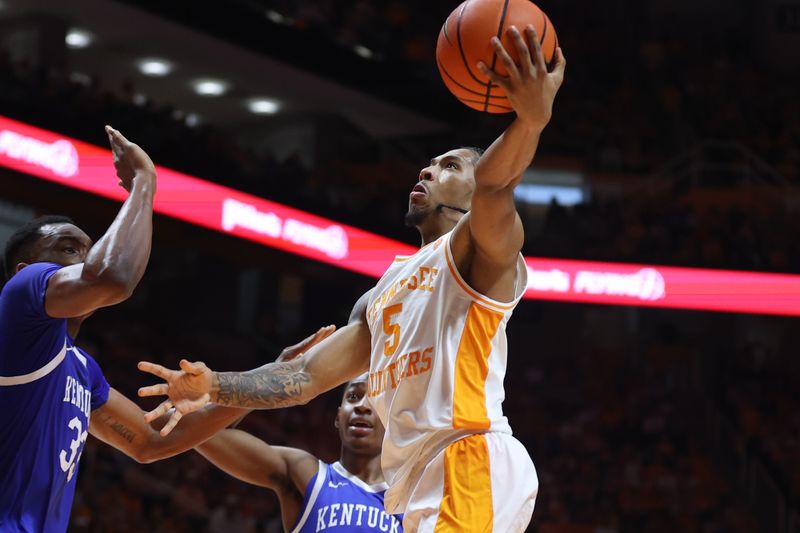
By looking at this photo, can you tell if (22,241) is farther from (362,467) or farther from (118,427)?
(362,467)

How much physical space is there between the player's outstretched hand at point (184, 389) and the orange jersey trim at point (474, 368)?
74 cm

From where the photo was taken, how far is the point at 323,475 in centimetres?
466

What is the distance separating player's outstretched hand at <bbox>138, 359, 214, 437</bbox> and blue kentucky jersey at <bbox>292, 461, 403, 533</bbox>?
4.43ft

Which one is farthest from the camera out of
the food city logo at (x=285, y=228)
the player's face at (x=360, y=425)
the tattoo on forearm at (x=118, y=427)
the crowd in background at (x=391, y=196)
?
the food city logo at (x=285, y=228)

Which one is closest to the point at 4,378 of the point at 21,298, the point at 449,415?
the point at 21,298

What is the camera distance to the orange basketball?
3141 millimetres

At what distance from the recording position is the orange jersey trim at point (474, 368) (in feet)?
10.6

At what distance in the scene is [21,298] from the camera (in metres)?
3.21

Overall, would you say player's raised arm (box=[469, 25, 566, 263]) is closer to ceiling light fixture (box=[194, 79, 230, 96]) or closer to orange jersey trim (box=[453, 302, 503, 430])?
orange jersey trim (box=[453, 302, 503, 430])

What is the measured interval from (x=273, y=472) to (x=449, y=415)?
159cm

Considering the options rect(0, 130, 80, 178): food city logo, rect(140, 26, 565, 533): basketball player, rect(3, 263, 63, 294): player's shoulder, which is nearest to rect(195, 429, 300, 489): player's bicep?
rect(140, 26, 565, 533): basketball player

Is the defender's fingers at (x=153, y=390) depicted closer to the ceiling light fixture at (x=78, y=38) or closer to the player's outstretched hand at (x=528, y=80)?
the player's outstretched hand at (x=528, y=80)

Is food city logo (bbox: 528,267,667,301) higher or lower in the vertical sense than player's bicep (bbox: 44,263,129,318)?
higher

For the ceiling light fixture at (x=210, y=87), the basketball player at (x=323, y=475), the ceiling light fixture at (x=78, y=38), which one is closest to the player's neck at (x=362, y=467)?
the basketball player at (x=323, y=475)
